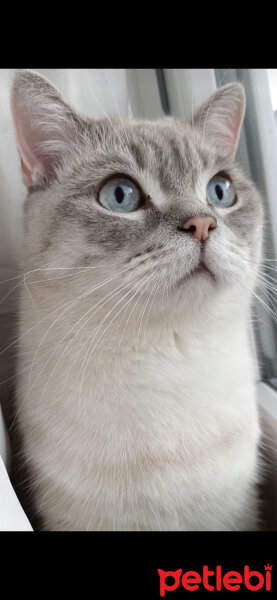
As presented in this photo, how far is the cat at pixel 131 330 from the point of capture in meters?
0.97

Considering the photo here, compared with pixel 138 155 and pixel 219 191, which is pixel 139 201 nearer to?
pixel 138 155

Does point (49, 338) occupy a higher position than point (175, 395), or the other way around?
point (49, 338)

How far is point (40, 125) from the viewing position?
1121 mm

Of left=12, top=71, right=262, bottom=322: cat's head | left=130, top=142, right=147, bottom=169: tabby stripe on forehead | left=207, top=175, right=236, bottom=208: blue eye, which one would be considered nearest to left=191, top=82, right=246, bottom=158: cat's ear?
left=12, top=71, right=262, bottom=322: cat's head

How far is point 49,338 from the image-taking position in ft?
3.57

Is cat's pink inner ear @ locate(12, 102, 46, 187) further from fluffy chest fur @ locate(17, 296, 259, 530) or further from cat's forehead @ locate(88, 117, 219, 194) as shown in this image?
fluffy chest fur @ locate(17, 296, 259, 530)

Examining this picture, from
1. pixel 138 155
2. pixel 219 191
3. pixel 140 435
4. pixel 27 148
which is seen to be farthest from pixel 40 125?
pixel 140 435

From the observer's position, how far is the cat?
969 mm

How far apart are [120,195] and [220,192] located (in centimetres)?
26

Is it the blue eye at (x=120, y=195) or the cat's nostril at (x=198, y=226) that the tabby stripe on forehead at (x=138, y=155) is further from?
the cat's nostril at (x=198, y=226)
